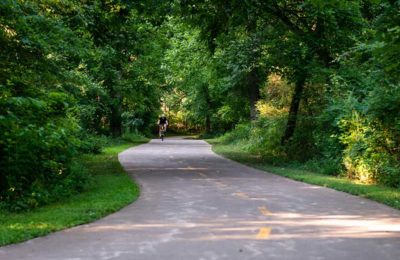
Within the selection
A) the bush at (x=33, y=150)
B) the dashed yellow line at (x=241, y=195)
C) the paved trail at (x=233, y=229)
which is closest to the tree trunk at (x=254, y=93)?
the paved trail at (x=233, y=229)

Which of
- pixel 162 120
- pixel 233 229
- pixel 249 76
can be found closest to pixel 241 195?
pixel 233 229

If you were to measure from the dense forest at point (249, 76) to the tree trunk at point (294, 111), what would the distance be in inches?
2.5

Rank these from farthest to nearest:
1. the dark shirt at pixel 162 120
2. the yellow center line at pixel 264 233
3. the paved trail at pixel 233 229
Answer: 1. the dark shirt at pixel 162 120
2. the yellow center line at pixel 264 233
3. the paved trail at pixel 233 229

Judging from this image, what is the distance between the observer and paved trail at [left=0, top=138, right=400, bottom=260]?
7113 mm

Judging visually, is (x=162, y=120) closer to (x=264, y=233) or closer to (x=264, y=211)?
(x=264, y=211)

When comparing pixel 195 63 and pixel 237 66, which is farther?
pixel 195 63

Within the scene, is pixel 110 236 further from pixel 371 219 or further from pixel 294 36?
pixel 294 36

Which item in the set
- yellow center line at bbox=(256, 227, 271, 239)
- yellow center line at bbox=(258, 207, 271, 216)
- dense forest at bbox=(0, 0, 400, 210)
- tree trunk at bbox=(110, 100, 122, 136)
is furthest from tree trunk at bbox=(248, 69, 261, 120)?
yellow center line at bbox=(256, 227, 271, 239)

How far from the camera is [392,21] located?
30.9 feet

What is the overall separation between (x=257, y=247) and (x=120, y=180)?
28.7 feet

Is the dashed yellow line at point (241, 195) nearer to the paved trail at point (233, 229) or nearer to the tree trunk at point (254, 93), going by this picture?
the paved trail at point (233, 229)

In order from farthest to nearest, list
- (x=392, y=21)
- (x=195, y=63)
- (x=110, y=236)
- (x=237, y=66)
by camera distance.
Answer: (x=195, y=63) → (x=237, y=66) → (x=392, y=21) → (x=110, y=236)

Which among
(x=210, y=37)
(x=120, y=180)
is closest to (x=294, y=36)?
(x=210, y=37)

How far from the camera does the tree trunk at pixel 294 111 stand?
24.1 m
